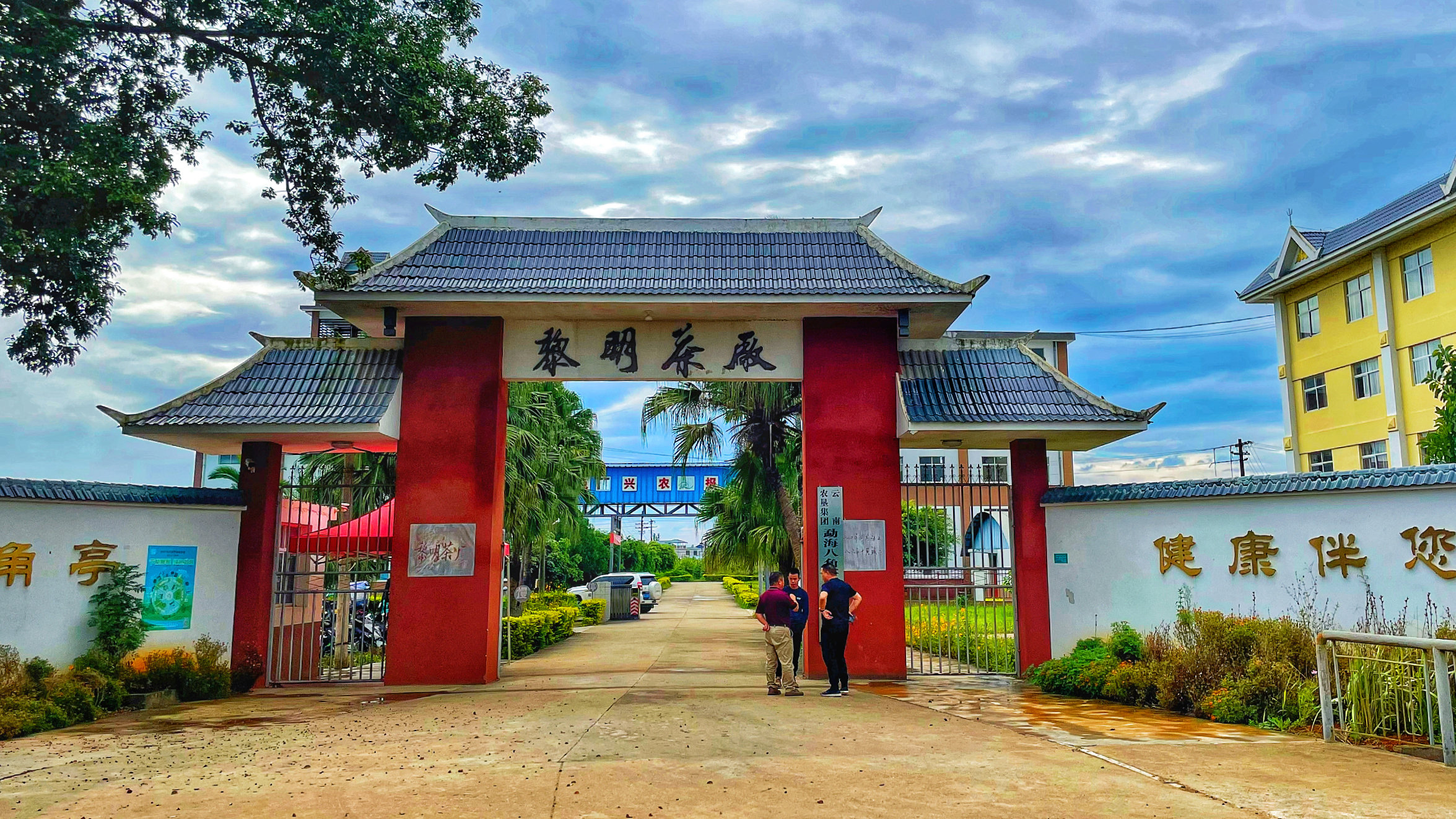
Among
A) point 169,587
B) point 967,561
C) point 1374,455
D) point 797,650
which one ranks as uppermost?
point 1374,455

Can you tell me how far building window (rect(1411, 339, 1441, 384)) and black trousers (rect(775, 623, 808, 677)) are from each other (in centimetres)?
2029

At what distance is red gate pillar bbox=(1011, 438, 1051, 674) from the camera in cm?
1285

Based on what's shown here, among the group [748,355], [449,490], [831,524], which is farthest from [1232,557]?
[449,490]

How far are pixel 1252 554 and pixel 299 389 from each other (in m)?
12.0

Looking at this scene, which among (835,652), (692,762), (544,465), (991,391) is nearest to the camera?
(692,762)

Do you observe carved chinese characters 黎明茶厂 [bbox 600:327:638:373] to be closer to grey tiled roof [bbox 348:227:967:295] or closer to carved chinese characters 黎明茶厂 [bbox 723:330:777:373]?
grey tiled roof [bbox 348:227:967:295]

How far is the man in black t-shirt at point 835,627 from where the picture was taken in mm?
11266

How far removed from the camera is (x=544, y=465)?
26.2m

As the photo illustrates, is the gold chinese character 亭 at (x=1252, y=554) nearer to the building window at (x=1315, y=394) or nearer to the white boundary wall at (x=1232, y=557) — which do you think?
the white boundary wall at (x=1232, y=557)

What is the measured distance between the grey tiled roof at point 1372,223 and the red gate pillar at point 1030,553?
16.5 m

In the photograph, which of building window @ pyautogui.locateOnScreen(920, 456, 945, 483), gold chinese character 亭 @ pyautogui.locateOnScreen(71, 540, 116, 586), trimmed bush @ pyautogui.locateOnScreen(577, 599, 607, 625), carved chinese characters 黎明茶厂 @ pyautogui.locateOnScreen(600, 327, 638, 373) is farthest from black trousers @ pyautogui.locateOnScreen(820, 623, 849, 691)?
trimmed bush @ pyautogui.locateOnScreen(577, 599, 607, 625)

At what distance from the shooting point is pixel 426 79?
9.34 meters

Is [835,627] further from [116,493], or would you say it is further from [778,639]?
[116,493]

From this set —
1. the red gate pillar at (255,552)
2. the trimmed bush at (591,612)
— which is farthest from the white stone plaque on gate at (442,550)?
the trimmed bush at (591,612)
